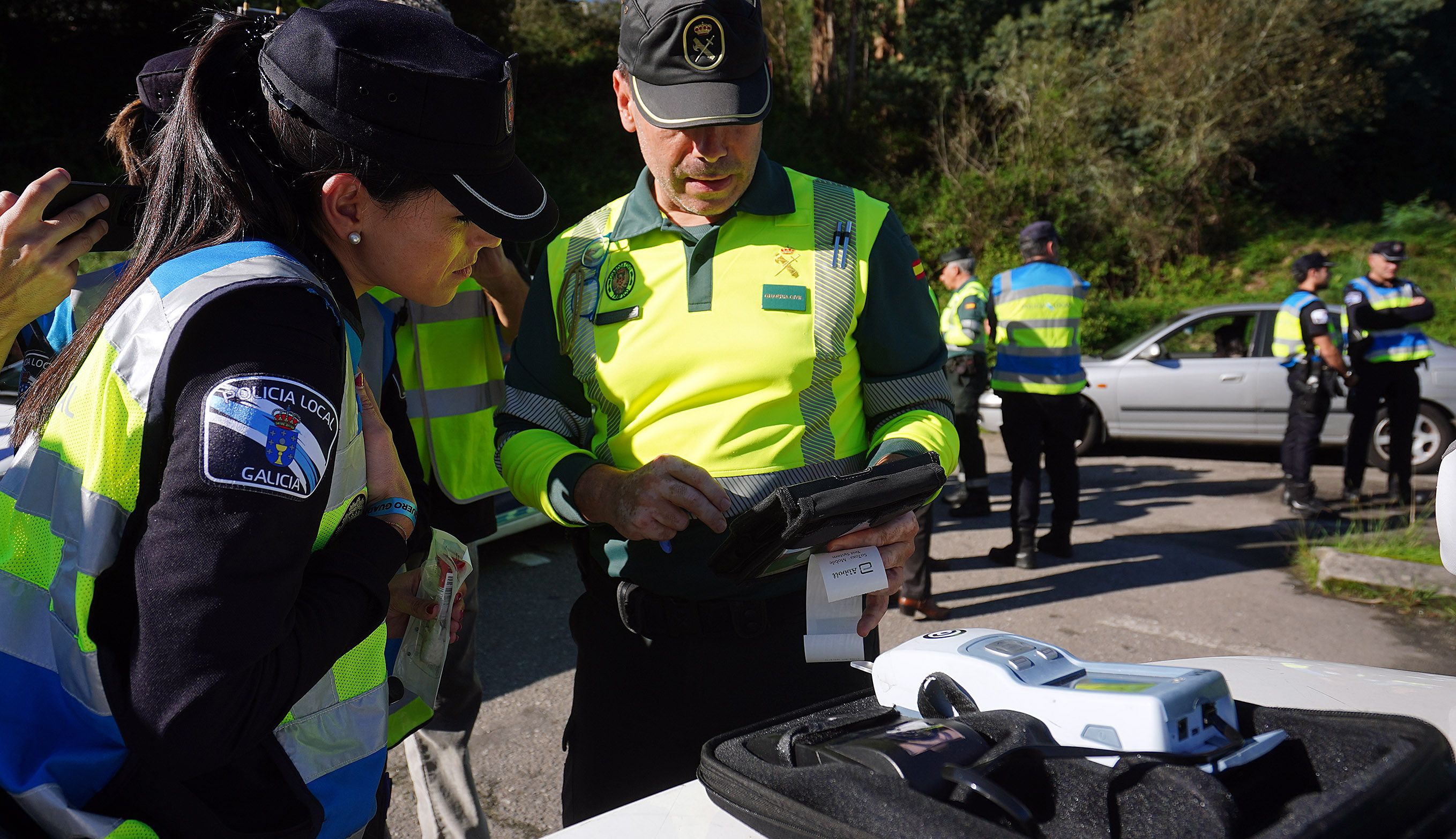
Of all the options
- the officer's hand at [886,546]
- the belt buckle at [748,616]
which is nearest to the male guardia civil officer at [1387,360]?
the officer's hand at [886,546]

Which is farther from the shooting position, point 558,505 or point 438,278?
point 558,505

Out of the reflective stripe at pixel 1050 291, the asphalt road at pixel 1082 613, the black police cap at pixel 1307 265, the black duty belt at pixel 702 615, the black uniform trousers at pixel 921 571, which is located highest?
the black police cap at pixel 1307 265

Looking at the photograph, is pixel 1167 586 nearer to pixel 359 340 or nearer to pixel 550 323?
pixel 550 323

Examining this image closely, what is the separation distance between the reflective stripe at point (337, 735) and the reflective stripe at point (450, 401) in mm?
1181

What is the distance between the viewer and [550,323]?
206cm

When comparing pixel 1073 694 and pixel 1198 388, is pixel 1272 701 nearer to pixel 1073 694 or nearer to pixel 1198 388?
pixel 1073 694

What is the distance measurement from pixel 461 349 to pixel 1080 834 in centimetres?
201

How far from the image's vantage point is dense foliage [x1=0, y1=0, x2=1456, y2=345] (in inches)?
672

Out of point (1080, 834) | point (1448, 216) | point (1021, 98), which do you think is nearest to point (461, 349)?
point (1080, 834)

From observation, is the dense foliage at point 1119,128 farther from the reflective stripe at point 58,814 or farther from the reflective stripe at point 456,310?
the reflective stripe at point 58,814

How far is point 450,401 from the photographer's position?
8.32ft

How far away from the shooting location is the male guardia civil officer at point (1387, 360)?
23.5 feet

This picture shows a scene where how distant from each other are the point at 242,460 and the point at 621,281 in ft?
3.50

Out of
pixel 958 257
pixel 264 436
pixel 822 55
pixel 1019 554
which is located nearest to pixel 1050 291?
pixel 958 257
